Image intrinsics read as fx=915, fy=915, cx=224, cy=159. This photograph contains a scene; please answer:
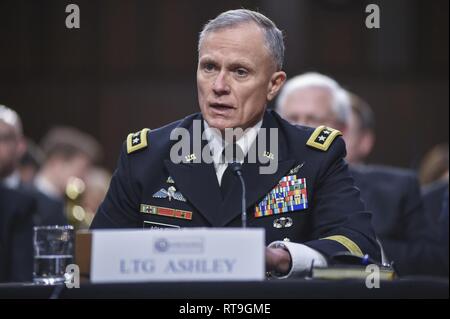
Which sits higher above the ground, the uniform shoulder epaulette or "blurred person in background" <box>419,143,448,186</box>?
the uniform shoulder epaulette

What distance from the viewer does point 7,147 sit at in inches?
222

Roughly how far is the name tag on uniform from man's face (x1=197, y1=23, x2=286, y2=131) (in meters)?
Result: 0.24

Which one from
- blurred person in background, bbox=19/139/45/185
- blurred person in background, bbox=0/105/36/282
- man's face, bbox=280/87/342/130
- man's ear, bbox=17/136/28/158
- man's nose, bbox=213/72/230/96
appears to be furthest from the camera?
blurred person in background, bbox=19/139/45/185

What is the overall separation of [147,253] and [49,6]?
7797 millimetres

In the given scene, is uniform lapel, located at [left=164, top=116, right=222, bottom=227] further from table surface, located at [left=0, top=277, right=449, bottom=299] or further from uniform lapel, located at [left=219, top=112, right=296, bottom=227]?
table surface, located at [left=0, top=277, right=449, bottom=299]

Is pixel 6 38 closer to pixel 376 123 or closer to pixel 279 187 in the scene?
pixel 376 123

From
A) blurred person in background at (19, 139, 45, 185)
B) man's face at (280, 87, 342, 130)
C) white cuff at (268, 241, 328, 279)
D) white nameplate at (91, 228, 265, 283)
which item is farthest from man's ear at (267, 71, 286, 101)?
blurred person in background at (19, 139, 45, 185)

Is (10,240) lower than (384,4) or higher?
lower

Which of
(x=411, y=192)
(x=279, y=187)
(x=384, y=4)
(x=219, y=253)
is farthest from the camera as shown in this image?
(x=384, y=4)

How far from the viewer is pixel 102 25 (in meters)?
9.46

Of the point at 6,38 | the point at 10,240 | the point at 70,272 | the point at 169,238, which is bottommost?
the point at 10,240

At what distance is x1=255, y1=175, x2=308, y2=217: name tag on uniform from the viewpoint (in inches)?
110

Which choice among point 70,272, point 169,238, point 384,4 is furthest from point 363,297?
point 384,4

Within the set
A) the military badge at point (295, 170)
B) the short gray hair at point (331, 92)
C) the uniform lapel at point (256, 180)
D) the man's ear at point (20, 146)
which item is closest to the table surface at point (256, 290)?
the uniform lapel at point (256, 180)
